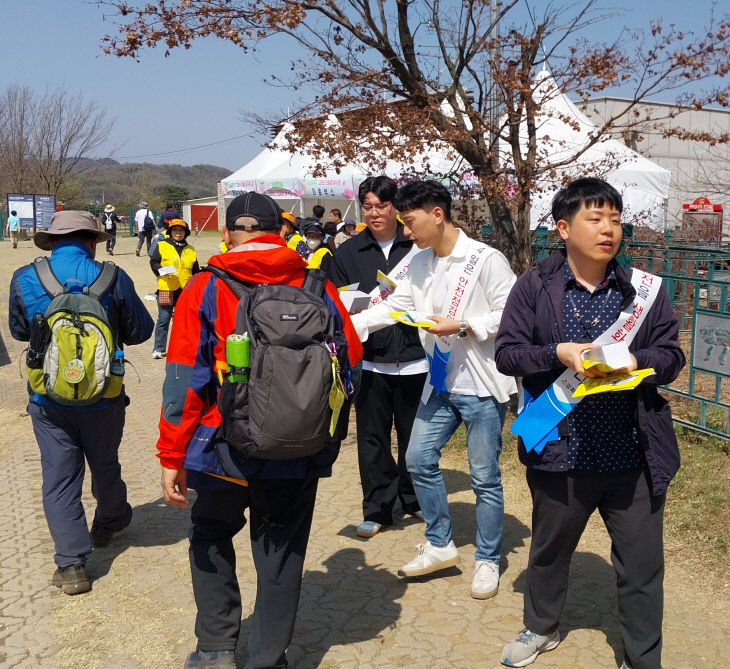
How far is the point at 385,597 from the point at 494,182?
3627 mm


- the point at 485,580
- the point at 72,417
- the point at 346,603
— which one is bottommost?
the point at 346,603

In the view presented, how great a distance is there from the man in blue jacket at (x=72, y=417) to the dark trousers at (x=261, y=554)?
4.37ft

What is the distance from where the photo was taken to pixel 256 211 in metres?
3.22

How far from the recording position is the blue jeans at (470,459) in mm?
4098

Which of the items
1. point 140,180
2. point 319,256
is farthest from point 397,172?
point 140,180

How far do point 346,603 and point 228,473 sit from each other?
1439mm

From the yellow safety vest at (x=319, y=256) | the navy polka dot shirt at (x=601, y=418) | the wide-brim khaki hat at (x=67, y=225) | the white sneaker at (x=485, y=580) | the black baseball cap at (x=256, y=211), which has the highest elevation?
the black baseball cap at (x=256, y=211)

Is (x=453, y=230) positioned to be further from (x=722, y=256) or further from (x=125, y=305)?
(x=722, y=256)

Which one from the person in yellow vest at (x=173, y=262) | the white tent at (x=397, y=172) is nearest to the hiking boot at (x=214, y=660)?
the person in yellow vest at (x=173, y=262)

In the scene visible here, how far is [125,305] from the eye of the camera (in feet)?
15.2

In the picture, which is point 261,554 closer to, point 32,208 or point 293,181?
point 293,181

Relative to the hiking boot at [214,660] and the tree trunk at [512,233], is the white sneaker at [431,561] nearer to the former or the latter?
the hiking boot at [214,660]

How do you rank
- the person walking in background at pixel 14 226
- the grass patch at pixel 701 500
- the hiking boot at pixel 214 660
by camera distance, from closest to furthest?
1. the hiking boot at pixel 214 660
2. the grass patch at pixel 701 500
3. the person walking in background at pixel 14 226

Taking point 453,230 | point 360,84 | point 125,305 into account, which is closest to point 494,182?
point 360,84
